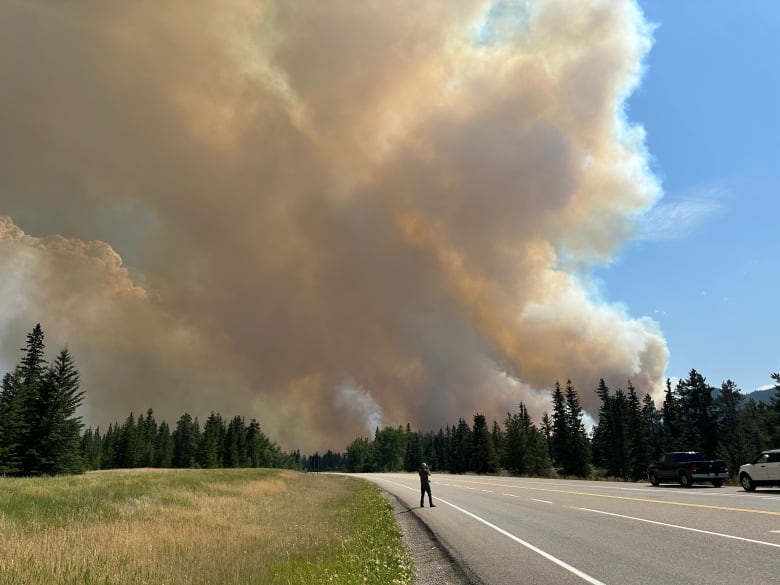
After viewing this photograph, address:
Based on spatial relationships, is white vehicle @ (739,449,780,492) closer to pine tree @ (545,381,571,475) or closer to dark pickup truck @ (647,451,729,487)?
dark pickup truck @ (647,451,729,487)

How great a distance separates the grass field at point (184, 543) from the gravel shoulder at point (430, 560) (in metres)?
0.32

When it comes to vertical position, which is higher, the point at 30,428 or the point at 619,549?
the point at 30,428

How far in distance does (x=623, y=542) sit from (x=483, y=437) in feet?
283

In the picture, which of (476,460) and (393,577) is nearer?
(393,577)

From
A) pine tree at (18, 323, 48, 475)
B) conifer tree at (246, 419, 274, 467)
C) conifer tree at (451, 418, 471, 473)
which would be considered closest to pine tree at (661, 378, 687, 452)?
conifer tree at (451, 418, 471, 473)

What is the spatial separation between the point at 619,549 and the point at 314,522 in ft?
37.3

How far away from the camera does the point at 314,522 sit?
17406 mm

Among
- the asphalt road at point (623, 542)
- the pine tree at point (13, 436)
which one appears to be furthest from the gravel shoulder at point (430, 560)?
the pine tree at point (13, 436)

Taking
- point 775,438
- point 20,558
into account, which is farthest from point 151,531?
point 775,438

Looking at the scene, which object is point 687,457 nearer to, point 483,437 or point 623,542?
point 623,542

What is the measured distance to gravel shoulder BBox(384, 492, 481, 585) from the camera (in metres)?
8.37

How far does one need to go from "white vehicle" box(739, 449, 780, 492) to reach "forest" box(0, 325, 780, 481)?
47123mm

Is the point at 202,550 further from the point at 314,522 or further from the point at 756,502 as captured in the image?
the point at 756,502

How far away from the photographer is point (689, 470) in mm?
25828
